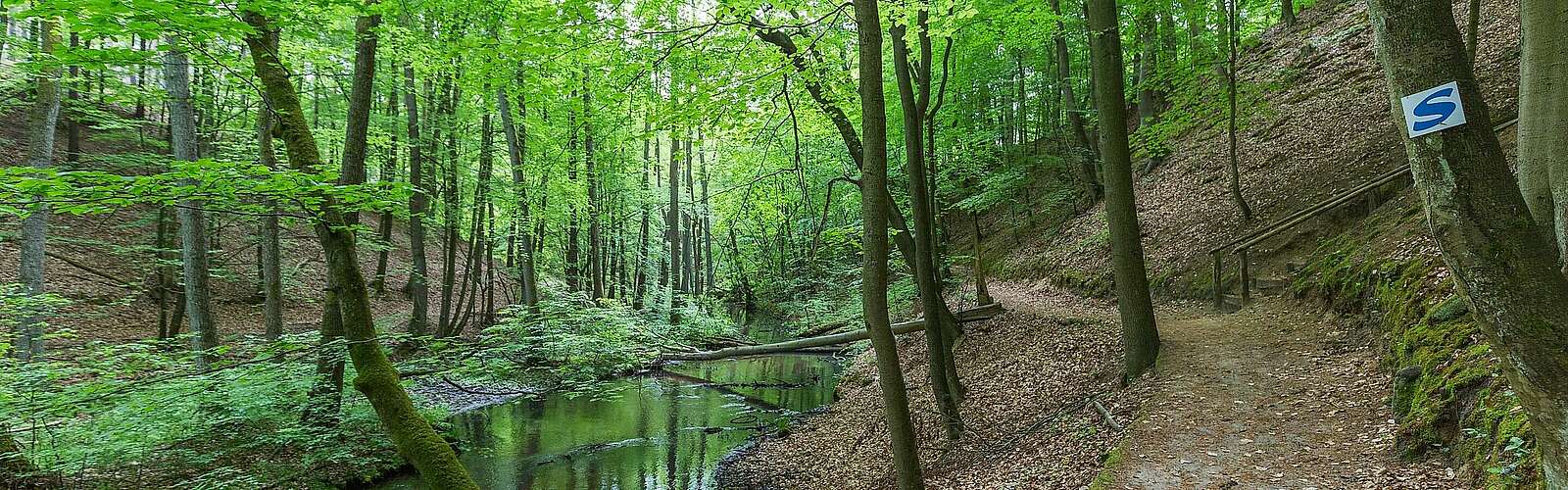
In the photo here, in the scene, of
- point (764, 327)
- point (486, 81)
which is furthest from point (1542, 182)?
point (764, 327)

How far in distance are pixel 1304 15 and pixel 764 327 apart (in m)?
22.3

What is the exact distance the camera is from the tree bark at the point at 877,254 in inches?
257

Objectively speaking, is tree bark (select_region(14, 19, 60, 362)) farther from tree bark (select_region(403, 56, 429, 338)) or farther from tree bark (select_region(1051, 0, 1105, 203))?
tree bark (select_region(1051, 0, 1105, 203))

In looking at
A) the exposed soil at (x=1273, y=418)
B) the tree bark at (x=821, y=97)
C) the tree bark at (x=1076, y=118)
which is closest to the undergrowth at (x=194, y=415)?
the tree bark at (x=821, y=97)

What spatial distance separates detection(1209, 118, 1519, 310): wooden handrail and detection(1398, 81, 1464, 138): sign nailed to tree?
27.3ft

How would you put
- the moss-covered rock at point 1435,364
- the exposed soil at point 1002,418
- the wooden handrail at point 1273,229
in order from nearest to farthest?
1. the moss-covered rock at point 1435,364
2. the exposed soil at point 1002,418
3. the wooden handrail at point 1273,229

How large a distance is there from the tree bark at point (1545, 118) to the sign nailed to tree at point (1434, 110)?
9.63 ft

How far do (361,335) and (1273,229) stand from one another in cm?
1312

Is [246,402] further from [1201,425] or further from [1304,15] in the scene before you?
[1304,15]

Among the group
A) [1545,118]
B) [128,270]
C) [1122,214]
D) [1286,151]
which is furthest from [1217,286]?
[128,270]

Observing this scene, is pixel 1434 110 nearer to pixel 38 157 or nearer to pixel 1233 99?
pixel 1233 99

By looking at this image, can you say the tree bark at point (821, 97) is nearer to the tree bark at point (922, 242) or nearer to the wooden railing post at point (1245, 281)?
the tree bark at point (922, 242)

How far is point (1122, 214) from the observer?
8.86 metres

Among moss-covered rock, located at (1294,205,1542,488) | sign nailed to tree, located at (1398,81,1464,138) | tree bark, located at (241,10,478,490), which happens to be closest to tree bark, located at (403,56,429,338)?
tree bark, located at (241,10,478,490)
